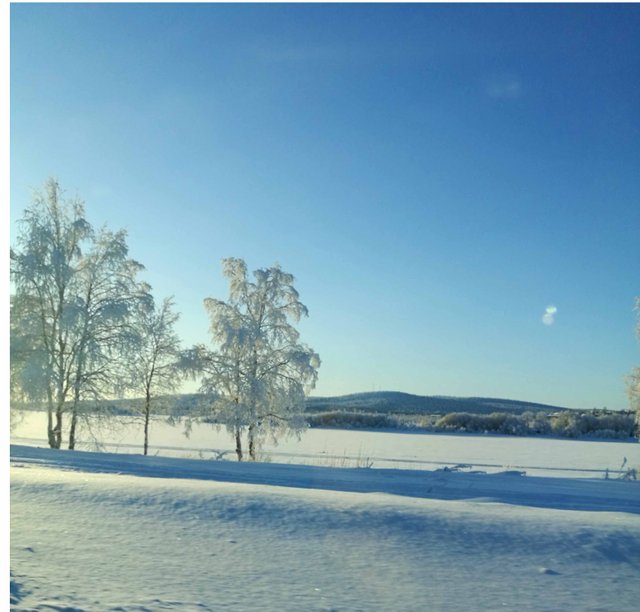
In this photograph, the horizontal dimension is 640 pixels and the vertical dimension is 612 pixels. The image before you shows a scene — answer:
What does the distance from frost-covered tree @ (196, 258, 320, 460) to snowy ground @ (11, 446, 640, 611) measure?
16430 mm

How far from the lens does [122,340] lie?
2278cm

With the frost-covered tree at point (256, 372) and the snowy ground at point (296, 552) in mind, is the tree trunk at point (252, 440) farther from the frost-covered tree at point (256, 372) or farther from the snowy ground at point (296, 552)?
the snowy ground at point (296, 552)

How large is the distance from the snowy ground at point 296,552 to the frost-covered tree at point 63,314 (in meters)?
14.5

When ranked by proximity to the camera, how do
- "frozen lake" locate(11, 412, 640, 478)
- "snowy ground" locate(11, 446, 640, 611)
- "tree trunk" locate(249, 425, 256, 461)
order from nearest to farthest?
"snowy ground" locate(11, 446, 640, 611)
"frozen lake" locate(11, 412, 640, 478)
"tree trunk" locate(249, 425, 256, 461)

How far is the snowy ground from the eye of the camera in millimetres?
4266

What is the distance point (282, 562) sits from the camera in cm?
506

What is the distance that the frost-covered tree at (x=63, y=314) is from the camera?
72.8 ft

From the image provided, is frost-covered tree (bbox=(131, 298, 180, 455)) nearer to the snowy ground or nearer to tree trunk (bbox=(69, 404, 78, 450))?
tree trunk (bbox=(69, 404, 78, 450))

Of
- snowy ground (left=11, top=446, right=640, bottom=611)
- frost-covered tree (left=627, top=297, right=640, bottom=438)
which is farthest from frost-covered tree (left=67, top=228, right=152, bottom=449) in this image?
frost-covered tree (left=627, top=297, right=640, bottom=438)

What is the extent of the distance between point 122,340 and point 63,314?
2.04m

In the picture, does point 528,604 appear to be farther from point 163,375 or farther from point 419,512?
point 163,375

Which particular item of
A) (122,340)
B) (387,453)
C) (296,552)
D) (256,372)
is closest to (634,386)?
(387,453)

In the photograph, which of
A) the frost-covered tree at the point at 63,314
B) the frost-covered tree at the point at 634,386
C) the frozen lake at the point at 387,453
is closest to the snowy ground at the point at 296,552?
the frozen lake at the point at 387,453
